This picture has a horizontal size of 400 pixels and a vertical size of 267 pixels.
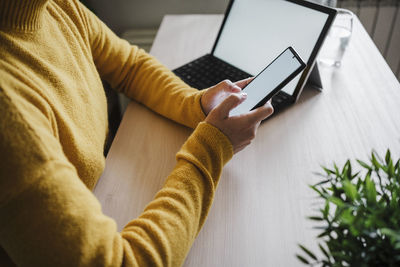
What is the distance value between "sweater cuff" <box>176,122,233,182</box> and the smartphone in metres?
0.10

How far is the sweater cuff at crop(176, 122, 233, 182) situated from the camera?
53 centimetres

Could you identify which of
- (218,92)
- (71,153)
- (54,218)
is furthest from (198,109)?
(54,218)

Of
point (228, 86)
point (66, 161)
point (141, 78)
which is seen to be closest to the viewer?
point (66, 161)

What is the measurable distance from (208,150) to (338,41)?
639 millimetres

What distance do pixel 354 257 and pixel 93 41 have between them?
0.67 meters

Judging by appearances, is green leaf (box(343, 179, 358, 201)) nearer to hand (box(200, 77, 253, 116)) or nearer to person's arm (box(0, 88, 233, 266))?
person's arm (box(0, 88, 233, 266))

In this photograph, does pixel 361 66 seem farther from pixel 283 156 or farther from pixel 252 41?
pixel 283 156

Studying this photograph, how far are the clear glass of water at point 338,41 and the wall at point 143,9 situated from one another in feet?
2.07

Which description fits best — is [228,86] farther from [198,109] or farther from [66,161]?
[66,161]

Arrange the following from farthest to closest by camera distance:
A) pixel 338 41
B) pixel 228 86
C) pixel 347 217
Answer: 1. pixel 338 41
2. pixel 228 86
3. pixel 347 217

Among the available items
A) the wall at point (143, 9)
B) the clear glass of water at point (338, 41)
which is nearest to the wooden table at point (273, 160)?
the clear glass of water at point (338, 41)

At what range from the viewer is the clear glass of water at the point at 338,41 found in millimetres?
894

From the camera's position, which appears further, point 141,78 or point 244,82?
point 141,78

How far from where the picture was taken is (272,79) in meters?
0.60
